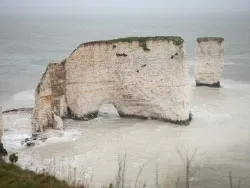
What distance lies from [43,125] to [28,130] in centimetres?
104

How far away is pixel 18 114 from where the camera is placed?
104 ft

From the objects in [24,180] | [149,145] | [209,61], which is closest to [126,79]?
[149,145]

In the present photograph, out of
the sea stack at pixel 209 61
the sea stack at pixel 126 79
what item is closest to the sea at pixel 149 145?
the sea stack at pixel 126 79

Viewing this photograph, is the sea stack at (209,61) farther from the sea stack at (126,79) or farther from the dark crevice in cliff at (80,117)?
the dark crevice in cliff at (80,117)

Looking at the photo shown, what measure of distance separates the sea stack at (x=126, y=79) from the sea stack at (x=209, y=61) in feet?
43.2

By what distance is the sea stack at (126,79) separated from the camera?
29.2m

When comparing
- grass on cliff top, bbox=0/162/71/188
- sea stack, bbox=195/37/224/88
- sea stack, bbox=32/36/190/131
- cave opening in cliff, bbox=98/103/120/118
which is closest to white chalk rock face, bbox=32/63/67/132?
sea stack, bbox=32/36/190/131

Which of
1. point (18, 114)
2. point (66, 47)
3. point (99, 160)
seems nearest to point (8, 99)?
point (18, 114)

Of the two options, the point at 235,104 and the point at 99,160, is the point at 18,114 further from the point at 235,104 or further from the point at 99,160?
the point at 235,104

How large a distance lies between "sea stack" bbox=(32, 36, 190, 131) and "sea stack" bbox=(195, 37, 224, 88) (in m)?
13.2

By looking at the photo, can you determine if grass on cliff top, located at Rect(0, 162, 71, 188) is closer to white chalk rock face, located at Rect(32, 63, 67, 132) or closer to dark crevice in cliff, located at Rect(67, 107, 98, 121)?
white chalk rock face, located at Rect(32, 63, 67, 132)

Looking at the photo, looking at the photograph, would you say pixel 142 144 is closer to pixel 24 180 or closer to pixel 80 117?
pixel 80 117

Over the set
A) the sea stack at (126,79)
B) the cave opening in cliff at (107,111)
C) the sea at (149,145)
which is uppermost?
the sea stack at (126,79)

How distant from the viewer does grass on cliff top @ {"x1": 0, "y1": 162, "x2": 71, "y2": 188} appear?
43.9 ft
